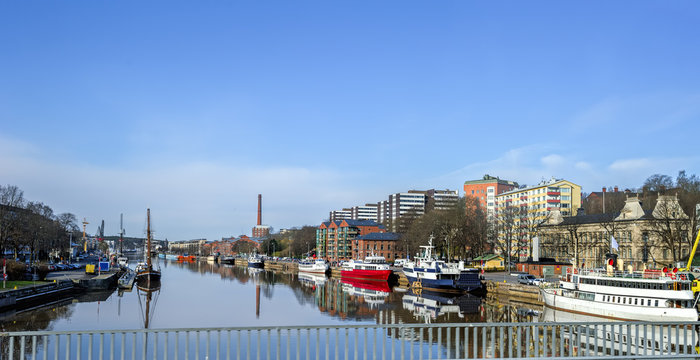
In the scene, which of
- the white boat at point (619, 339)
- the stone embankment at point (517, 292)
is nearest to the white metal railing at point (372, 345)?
the white boat at point (619, 339)

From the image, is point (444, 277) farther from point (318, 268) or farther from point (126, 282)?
point (318, 268)

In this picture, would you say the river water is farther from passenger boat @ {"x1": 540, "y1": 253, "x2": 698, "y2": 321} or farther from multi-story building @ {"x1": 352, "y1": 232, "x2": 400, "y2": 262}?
multi-story building @ {"x1": 352, "y1": 232, "x2": 400, "y2": 262}

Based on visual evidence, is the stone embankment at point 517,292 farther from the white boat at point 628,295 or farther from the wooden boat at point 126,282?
the wooden boat at point 126,282

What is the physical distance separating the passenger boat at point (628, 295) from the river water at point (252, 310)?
3502mm

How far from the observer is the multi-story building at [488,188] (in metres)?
181

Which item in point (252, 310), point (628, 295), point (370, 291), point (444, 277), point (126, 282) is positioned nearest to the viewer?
point (628, 295)

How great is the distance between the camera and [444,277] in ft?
227

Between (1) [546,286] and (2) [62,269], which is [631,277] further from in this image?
(2) [62,269]

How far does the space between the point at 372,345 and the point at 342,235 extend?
137 meters

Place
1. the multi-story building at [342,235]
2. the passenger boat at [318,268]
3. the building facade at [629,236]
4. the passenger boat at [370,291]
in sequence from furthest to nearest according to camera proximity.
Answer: the multi-story building at [342,235] → the passenger boat at [318,268] → the building facade at [629,236] → the passenger boat at [370,291]

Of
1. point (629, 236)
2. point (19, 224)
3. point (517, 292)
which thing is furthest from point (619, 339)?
point (19, 224)

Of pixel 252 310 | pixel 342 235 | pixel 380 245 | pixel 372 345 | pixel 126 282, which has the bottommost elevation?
pixel 126 282

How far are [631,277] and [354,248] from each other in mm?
112453

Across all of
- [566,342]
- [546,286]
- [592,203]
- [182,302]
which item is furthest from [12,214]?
[592,203]
